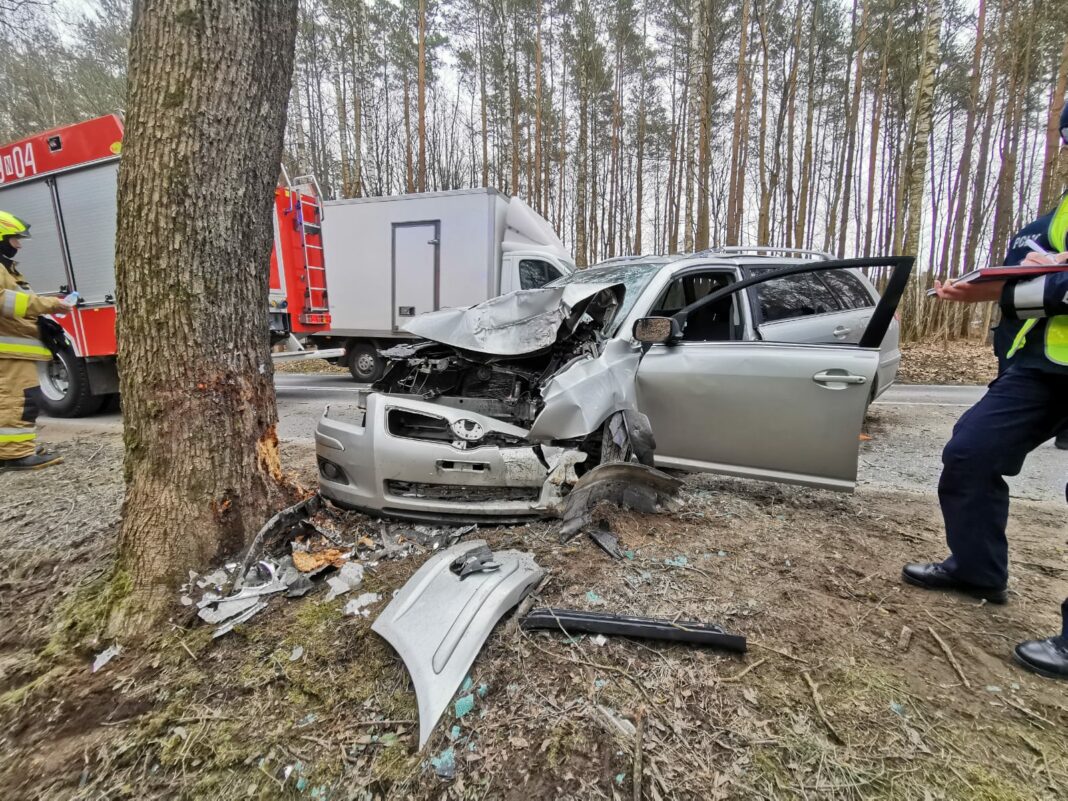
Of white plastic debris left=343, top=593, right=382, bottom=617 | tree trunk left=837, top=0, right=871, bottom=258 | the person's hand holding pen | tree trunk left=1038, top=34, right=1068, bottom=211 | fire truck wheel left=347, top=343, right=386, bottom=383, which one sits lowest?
white plastic debris left=343, top=593, right=382, bottom=617

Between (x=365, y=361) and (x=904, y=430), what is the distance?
26.3ft

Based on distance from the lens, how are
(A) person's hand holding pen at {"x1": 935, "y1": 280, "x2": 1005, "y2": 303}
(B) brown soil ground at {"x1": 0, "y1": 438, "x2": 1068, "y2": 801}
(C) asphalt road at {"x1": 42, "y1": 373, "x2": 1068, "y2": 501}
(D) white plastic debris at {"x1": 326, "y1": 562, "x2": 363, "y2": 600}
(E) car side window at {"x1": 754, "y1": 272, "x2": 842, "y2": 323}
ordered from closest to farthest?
(B) brown soil ground at {"x1": 0, "y1": 438, "x2": 1068, "y2": 801} < (A) person's hand holding pen at {"x1": 935, "y1": 280, "x2": 1005, "y2": 303} < (D) white plastic debris at {"x1": 326, "y1": 562, "x2": 363, "y2": 600} < (C) asphalt road at {"x1": 42, "y1": 373, "x2": 1068, "y2": 501} < (E) car side window at {"x1": 754, "y1": 272, "x2": 842, "y2": 323}

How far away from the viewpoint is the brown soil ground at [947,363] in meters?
8.25

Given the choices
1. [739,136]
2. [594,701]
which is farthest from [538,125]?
[594,701]

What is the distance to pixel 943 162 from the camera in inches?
769

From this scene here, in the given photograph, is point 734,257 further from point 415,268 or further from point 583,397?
point 415,268

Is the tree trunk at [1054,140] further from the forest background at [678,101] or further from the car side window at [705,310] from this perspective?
the car side window at [705,310]

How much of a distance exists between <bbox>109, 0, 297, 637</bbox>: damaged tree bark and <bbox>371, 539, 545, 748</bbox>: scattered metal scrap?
3.12 feet

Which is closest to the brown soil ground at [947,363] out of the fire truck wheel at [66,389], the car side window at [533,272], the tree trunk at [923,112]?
the tree trunk at [923,112]

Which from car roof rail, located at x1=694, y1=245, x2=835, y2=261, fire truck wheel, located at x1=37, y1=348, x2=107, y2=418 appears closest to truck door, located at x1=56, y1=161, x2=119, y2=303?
fire truck wheel, located at x1=37, y1=348, x2=107, y2=418

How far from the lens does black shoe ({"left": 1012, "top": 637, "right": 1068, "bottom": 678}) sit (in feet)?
5.08

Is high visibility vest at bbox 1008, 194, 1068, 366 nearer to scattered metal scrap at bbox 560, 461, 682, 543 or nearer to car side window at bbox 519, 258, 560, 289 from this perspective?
scattered metal scrap at bbox 560, 461, 682, 543

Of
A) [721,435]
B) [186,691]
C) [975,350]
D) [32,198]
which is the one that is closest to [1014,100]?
[975,350]

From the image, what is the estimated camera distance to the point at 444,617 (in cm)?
169
